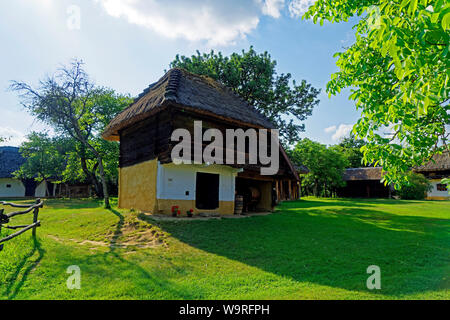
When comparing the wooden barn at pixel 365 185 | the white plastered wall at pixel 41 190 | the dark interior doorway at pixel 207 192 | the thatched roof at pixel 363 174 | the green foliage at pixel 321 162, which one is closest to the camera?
the dark interior doorway at pixel 207 192

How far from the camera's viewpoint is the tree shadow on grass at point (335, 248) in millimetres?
4500

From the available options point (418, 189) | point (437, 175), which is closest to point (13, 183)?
point (418, 189)

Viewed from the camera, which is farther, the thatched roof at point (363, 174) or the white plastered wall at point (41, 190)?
the thatched roof at point (363, 174)

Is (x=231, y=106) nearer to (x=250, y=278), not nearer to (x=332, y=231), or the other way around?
(x=332, y=231)

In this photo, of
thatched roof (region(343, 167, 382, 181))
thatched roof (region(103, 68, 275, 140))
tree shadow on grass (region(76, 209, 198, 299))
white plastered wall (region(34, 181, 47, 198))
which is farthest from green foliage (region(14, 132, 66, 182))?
thatched roof (region(343, 167, 382, 181))

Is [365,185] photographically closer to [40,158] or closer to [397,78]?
[397,78]

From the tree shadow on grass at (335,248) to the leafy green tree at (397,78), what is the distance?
183 centimetres

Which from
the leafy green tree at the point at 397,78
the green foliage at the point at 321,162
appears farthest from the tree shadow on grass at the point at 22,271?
the green foliage at the point at 321,162

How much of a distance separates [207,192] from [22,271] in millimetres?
7652

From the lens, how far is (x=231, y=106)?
1256 centimetres

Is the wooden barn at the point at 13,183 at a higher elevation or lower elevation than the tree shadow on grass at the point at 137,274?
higher

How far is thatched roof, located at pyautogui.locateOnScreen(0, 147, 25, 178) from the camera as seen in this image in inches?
1041

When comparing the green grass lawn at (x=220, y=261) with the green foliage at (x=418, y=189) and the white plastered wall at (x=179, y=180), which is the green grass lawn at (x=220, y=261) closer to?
the white plastered wall at (x=179, y=180)

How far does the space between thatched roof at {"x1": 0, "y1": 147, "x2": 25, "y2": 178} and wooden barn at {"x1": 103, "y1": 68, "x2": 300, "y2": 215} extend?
→ 2031 cm
